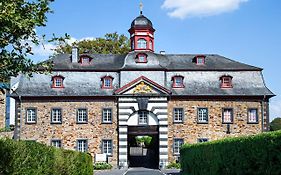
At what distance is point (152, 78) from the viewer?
40.0 m

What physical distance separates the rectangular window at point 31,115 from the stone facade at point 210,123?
36.0ft

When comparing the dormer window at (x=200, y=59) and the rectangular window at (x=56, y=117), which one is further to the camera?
the dormer window at (x=200, y=59)

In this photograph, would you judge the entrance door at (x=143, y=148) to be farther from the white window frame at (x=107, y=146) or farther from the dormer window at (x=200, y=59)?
the dormer window at (x=200, y=59)

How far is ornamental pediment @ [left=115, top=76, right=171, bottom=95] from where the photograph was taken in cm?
3894

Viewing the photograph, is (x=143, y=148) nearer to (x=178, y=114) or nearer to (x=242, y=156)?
(x=178, y=114)

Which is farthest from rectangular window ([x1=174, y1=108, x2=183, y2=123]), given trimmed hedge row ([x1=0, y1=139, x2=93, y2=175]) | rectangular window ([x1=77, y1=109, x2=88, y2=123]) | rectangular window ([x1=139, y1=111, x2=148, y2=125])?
trimmed hedge row ([x1=0, y1=139, x2=93, y2=175])

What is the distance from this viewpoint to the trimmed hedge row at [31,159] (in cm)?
1116

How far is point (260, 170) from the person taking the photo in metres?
13.2

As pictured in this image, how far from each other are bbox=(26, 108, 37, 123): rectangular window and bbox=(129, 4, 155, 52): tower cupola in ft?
34.5

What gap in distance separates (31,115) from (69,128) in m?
3.27

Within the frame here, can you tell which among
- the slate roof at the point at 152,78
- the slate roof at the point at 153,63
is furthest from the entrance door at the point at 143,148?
the slate roof at the point at 153,63

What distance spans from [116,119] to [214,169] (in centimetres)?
2019

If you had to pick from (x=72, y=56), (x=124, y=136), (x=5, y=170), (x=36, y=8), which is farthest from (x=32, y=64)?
(x=72, y=56)

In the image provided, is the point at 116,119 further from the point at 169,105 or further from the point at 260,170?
the point at 260,170
